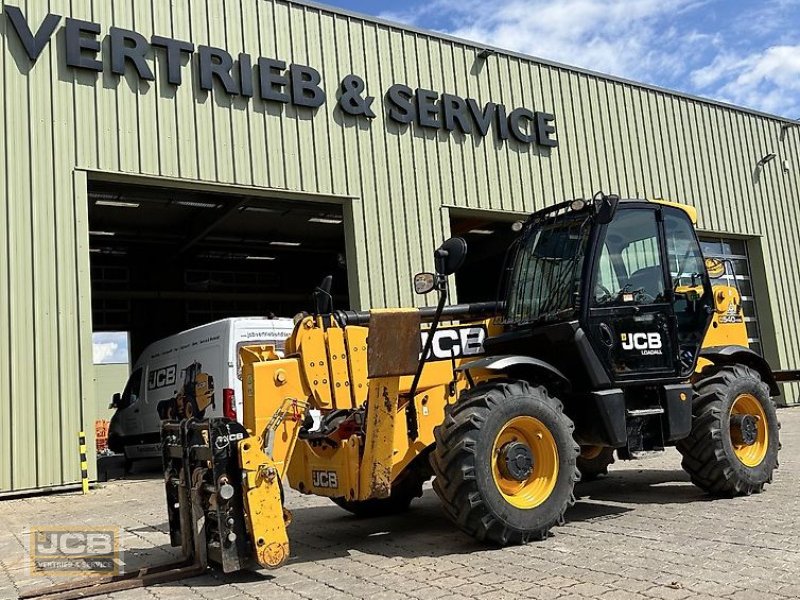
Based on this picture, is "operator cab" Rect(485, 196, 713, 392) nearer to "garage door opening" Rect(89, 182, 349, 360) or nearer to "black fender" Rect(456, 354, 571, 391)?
"black fender" Rect(456, 354, 571, 391)

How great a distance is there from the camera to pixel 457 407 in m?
5.61

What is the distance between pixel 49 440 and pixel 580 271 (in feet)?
26.2

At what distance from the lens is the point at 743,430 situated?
23.6ft

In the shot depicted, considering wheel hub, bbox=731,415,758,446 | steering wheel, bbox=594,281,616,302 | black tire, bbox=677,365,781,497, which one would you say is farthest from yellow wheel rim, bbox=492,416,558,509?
wheel hub, bbox=731,415,758,446

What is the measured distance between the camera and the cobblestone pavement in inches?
174

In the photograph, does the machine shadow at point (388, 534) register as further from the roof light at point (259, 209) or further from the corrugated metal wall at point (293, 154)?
the roof light at point (259, 209)

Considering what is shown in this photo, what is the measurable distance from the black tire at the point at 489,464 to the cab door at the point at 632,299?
963 millimetres

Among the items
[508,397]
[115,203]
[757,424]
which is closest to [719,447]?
[757,424]

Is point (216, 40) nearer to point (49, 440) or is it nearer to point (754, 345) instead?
point (49, 440)

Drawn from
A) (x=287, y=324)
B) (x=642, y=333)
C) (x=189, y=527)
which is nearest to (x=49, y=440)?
(x=287, y=324)

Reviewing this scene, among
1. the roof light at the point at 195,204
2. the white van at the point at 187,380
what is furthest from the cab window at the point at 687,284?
the roof light at the point at 195,204

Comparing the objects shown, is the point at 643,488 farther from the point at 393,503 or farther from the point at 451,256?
the point at 451,256

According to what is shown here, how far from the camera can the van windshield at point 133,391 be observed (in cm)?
1538

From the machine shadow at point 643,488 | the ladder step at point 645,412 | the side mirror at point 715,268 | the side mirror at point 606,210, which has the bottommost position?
the machine shadow at point 643,488
